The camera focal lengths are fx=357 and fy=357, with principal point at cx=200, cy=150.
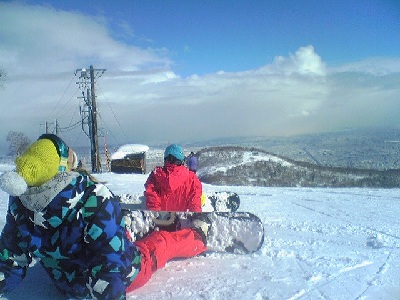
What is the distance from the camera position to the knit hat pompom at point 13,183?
185 centimetres

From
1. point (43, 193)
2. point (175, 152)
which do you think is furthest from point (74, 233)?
point (175, 152)

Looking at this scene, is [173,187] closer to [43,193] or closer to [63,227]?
[63,227]

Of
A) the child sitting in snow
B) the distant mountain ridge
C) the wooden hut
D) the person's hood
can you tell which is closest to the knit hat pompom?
the child sitting in snow

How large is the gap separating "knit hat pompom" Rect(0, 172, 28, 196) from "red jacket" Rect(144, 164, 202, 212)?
2.90 m

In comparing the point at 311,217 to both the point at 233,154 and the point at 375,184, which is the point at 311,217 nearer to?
the point at 375,184

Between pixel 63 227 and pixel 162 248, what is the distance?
1.02m

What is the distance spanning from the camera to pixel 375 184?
15250 millimetres

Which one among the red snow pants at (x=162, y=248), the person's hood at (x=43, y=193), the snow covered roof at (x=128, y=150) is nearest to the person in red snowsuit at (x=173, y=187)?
the red snow pants at (x=162, y=248)

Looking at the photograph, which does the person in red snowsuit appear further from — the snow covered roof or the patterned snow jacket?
the snow covered roof

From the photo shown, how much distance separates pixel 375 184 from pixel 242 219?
44.8 ft

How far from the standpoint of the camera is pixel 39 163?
194 centimetres

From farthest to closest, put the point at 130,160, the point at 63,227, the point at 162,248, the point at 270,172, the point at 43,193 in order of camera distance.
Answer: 1. the point at 130,160
2. the point at 270,172
3. the point at 162,248
4. the point at 63,227
5. the point at 43,193

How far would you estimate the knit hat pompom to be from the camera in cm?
185

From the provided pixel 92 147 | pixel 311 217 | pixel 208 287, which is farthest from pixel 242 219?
pixel 92 147
